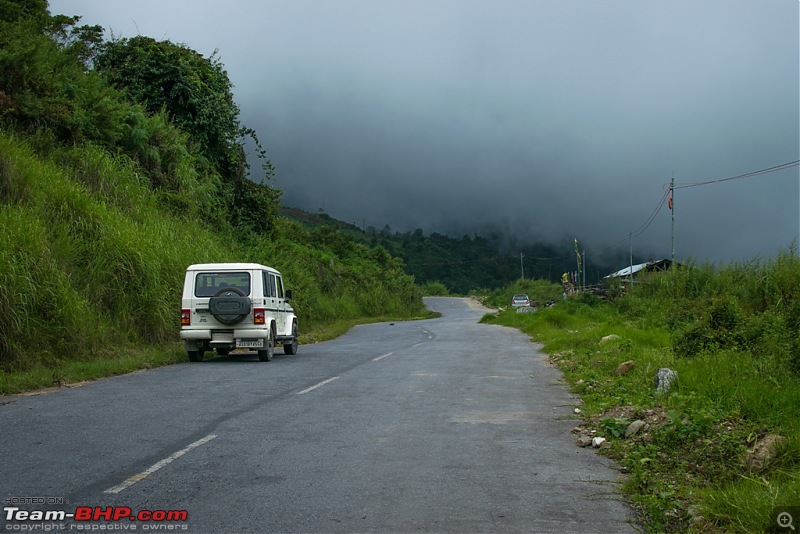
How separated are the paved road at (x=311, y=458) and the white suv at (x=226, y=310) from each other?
4258 millimetres

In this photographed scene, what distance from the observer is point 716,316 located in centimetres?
1516

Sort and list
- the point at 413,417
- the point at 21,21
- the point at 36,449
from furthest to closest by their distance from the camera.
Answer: the point at 21,21, the point at 413,417, the point at 36,449

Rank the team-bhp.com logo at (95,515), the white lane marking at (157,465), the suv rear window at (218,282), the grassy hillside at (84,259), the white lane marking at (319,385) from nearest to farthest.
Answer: the team-bhp.com logo at (95,515) → the white lane marking at (157,465) → the white lane marking at (319,385) → the grassy hillside at (84,259) → the suv rear window at (218,282)

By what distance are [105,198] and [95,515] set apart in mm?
18207

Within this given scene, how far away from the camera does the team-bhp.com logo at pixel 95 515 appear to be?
5.26 m

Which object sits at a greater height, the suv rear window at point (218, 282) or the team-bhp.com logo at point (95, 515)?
the suv rear window at point (218, 282)

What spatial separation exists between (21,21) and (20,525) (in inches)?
958

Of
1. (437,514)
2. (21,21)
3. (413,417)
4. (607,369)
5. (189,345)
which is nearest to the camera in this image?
(437,514)

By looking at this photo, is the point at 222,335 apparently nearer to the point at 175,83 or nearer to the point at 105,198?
the point at 105,198

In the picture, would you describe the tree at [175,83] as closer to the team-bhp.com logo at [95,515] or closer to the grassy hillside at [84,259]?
the grassy hillside at [84,259]

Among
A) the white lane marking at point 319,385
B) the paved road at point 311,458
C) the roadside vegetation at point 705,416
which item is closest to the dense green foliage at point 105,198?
the paved road at point 311,458

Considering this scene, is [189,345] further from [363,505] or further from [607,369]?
[363,505]

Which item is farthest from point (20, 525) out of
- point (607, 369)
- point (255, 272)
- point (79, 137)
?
point (79, 137)

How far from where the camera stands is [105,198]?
862 inches
